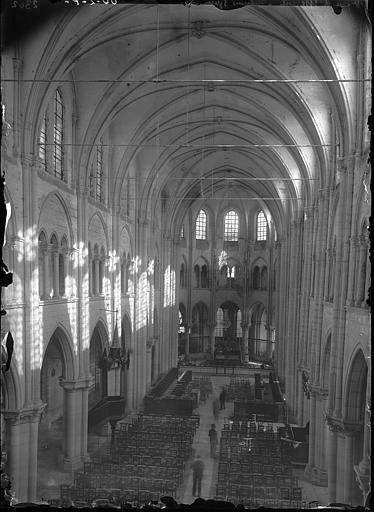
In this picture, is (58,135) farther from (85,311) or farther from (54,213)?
(85,311)

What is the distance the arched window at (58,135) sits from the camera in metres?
20.1

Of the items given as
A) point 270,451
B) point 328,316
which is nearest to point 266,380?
point 270,451

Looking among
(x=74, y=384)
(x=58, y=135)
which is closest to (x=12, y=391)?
(x=74, y=384)

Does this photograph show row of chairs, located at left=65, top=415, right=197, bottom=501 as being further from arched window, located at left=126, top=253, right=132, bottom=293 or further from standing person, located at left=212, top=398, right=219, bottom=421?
arched window, located at left=126, top=253, right=132, bottom=293

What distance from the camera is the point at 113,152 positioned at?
26.8 m

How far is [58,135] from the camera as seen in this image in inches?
807

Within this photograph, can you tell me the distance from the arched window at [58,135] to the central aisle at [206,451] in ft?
43.1

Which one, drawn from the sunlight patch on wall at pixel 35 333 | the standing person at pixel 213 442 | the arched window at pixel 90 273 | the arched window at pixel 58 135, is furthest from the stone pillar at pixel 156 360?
the sunlight patch on wall at pixel 35 333

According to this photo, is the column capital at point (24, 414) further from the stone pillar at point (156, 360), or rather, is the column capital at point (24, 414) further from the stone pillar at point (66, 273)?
the stone pillar at point (156, 360)

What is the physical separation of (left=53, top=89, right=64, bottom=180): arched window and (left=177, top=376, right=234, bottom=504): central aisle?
13129mm

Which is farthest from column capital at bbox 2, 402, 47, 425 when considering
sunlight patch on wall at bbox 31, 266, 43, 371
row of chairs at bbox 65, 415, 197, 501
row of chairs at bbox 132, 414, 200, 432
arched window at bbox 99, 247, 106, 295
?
row of chairs at bbox 132, 414, 200, 432

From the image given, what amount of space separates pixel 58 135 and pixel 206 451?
15805 mm

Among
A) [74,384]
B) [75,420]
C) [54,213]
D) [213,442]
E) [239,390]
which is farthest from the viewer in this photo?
[239,390]

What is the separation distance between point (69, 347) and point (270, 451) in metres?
9.79
